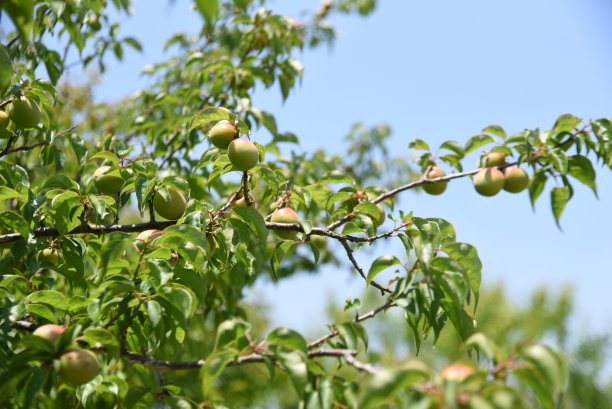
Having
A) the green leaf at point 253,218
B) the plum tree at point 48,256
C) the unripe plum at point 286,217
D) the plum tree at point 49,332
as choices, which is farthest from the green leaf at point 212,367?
the plum tree at point 48,256

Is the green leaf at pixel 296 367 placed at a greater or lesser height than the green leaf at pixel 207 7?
lesser

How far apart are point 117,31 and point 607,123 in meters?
2.51

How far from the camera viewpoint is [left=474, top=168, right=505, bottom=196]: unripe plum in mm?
2010

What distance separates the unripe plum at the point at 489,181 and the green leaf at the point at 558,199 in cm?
18

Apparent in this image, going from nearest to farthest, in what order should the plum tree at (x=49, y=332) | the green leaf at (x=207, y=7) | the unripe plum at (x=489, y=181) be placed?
1. the green leaf at (x=207, y=7)
2. the plum tree at (x=49, y=332)
3. the unripe plum at (x=489, y=181)

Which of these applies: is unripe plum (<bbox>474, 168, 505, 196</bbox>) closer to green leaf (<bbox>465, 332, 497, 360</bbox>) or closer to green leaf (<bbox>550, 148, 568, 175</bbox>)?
green leaf (<bbox>550, 148, 568, 175</bbox>)

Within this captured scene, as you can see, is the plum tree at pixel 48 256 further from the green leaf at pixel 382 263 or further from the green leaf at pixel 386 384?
the green leaf at pixel 386 384

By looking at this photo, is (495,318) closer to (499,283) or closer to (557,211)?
(499,283)

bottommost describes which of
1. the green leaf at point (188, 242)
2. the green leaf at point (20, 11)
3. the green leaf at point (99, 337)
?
the green leaf at point (99, 337)

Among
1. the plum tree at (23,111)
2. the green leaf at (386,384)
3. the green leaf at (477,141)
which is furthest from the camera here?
the green leaf at (477,141)

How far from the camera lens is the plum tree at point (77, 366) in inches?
44.9

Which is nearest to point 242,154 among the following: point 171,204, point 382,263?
point 171,204

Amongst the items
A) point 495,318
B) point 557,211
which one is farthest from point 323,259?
point 495,318

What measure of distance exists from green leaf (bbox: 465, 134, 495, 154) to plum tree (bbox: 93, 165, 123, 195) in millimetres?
1271
